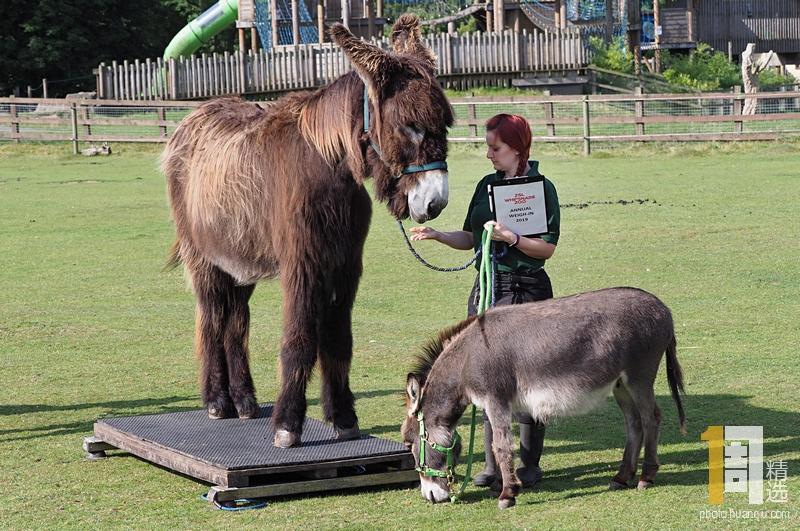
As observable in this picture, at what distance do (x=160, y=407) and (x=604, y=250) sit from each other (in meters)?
8.57

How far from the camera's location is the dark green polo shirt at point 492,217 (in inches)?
224

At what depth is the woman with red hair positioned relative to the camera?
5.63 metres

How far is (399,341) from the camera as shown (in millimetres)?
10000

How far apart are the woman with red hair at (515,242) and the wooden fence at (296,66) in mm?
26870

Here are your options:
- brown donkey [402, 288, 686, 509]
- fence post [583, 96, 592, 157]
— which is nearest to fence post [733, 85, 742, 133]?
fence post [583, 96, 592, 157]

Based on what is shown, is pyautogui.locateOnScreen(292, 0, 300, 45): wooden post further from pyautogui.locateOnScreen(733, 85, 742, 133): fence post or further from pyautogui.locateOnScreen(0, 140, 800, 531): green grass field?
pyautogui.locateOnScreen(733, 85, 742, 133): fence post

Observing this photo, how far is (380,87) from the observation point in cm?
550

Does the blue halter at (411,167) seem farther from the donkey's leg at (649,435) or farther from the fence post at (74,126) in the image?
the fence post at (74,126)

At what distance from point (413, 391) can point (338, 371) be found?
3.38 feet

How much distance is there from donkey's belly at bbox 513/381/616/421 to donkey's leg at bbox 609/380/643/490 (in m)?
0.26

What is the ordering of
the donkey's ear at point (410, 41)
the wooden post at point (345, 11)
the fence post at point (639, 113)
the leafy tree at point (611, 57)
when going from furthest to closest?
1. the leafy tree at point (611, 57)
2. the wooden post at point (345, 11)
3. the fence post at point (639, 113)
4. the donkey's ear at point (410, 41)

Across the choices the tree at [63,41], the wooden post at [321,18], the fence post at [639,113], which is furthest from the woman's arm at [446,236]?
the tree at [63,41]

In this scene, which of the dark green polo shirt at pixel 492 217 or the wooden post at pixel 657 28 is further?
the wooden post at pixel 657 28

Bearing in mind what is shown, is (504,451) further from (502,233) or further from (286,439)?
(286,439)
